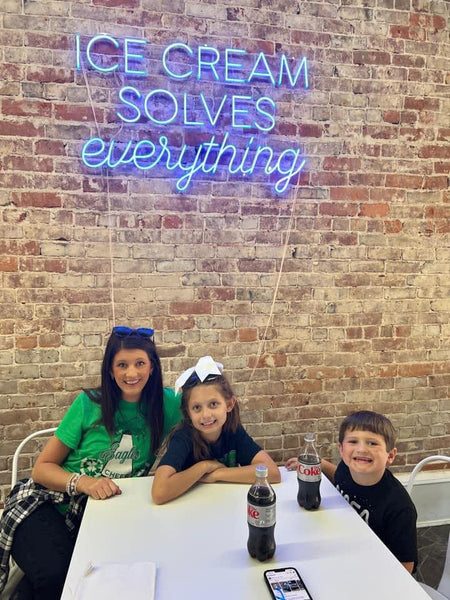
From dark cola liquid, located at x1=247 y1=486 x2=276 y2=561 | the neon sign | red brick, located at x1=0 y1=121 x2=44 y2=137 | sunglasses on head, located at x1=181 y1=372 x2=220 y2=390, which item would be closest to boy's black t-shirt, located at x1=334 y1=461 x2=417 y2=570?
dark cola liquid, located at x1=247 y1=486 x2=276 y2=561

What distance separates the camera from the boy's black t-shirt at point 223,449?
180cm

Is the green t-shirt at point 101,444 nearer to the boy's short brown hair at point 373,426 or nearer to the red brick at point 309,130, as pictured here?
the boy's short brown hair at point 373,426

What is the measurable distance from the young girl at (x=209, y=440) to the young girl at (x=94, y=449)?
19 centimetres

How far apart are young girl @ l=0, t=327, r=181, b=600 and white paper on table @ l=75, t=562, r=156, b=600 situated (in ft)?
1.41

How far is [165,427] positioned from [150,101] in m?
1.66

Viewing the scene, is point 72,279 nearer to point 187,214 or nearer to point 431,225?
point 187,214

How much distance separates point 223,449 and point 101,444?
19.3 inches

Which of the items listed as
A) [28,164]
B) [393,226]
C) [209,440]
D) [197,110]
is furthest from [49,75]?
[393,226]

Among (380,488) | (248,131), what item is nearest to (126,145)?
(248,131)

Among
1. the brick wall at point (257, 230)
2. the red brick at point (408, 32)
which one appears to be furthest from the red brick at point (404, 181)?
the red brick at point (408, 32)

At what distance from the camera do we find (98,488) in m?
1.67

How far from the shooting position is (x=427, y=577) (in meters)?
2.40

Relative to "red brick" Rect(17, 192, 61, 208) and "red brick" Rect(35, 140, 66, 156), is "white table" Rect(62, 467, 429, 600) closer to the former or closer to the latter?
"red brick" Rect(17, 192, 61, 208)

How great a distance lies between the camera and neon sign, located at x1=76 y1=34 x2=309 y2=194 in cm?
249
